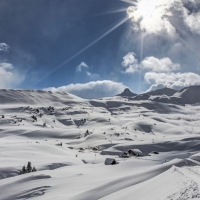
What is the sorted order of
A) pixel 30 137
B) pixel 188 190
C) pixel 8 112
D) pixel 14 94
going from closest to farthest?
pixel 188 190 < pixel 30 137 < pixel 8 112 < pixel 14 94

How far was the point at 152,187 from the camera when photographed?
32.8ft

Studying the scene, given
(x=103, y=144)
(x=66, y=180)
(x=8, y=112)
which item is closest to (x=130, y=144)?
(x=103, y=144)

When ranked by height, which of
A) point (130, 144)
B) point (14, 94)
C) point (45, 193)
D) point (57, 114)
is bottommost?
point (45, 193)

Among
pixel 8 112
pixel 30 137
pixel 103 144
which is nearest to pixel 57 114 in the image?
pixel 8 112

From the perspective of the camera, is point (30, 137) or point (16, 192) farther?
point (30, 137)

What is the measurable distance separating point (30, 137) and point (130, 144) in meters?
26.9

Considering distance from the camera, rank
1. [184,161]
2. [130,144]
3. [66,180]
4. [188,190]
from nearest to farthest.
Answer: [188,190] < [66,180] < [184,161] < [130,144]

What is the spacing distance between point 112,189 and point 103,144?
37234 millimetres

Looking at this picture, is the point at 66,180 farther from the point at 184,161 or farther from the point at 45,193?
the point at 184,161

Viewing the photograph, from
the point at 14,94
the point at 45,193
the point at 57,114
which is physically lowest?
the point at 45,193

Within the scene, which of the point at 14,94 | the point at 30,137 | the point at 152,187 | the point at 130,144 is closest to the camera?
the point at 152,187

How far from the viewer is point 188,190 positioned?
8078 mm

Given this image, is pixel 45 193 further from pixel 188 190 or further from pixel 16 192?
pixel 188 190

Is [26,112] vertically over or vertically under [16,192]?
over
